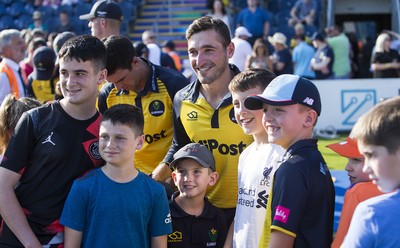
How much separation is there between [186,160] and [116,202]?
75cm

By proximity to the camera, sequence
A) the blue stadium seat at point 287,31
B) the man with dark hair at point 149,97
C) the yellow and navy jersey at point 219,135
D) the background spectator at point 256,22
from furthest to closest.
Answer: the blue stadium seat at point 287,31 < the background spectator at point 256,22 < the man with dark hair at point 149,97 < the yellow and navy jersey at point 219,135

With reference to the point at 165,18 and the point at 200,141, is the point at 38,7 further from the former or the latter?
the point at 200,141

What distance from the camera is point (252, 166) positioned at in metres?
3.74

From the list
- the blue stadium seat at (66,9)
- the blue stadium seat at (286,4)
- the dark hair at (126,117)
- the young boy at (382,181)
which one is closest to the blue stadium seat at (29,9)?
→ the blue stadium seat at (66,9)

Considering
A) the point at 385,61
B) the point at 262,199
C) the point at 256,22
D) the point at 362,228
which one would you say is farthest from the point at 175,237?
the point at 256,22

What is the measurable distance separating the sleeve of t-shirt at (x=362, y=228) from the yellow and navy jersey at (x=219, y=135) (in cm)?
171

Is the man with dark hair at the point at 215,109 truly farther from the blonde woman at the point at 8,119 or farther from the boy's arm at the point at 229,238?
the blonde woman at the point at 8,119

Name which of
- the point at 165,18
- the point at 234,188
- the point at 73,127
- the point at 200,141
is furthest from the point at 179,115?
the point at 165,18

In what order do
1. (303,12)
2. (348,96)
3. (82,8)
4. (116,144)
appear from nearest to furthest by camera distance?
(116,144) < (348,96) < (303,12) < (82,8)

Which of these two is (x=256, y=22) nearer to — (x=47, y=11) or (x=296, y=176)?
(x=47, y=11)

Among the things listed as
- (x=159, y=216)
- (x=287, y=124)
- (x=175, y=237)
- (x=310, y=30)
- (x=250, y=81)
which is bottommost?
(x=175, y=237)

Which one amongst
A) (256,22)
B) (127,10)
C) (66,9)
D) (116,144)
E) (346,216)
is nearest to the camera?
(346,216)

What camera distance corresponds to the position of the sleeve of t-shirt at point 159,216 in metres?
3.67

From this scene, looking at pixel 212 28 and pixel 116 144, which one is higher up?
pixel 212 28
